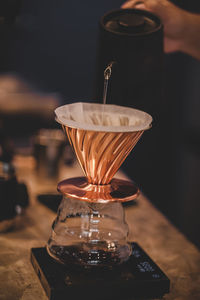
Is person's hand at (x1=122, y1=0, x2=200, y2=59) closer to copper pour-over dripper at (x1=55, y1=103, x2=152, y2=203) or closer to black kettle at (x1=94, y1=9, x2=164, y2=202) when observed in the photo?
black kettle at (x1=94, y1=9, x2=164, y2=202)

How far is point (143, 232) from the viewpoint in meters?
1.19

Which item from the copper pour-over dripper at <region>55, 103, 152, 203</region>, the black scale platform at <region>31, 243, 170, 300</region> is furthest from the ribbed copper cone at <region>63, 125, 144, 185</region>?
the black scale platform at <region>31, 243, 170, 300</region>

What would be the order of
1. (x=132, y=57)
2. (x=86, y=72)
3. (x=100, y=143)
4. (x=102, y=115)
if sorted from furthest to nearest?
(x=86, y=72)
(x=132, y=57)
(x=102, y=115)
(x=100, y=143)

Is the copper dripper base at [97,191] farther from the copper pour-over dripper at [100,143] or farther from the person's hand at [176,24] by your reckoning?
the person's hand at [176,24]

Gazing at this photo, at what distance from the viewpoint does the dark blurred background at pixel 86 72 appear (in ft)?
11.3

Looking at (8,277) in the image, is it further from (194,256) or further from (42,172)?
(42,172)

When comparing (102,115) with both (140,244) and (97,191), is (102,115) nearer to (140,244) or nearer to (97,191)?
(97,191)

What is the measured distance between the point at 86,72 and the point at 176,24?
251cm

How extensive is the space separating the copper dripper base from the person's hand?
58cm

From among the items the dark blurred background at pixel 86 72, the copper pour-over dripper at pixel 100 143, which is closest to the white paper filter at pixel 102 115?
the copper pour-over dripper at pixel 100 143

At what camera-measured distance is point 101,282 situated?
2.59ft

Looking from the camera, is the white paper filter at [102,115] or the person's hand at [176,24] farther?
the person's hand at [176,24]

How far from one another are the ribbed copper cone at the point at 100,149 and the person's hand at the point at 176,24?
0.54 m

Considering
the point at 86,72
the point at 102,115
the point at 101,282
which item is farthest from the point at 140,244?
the point at 86,72
